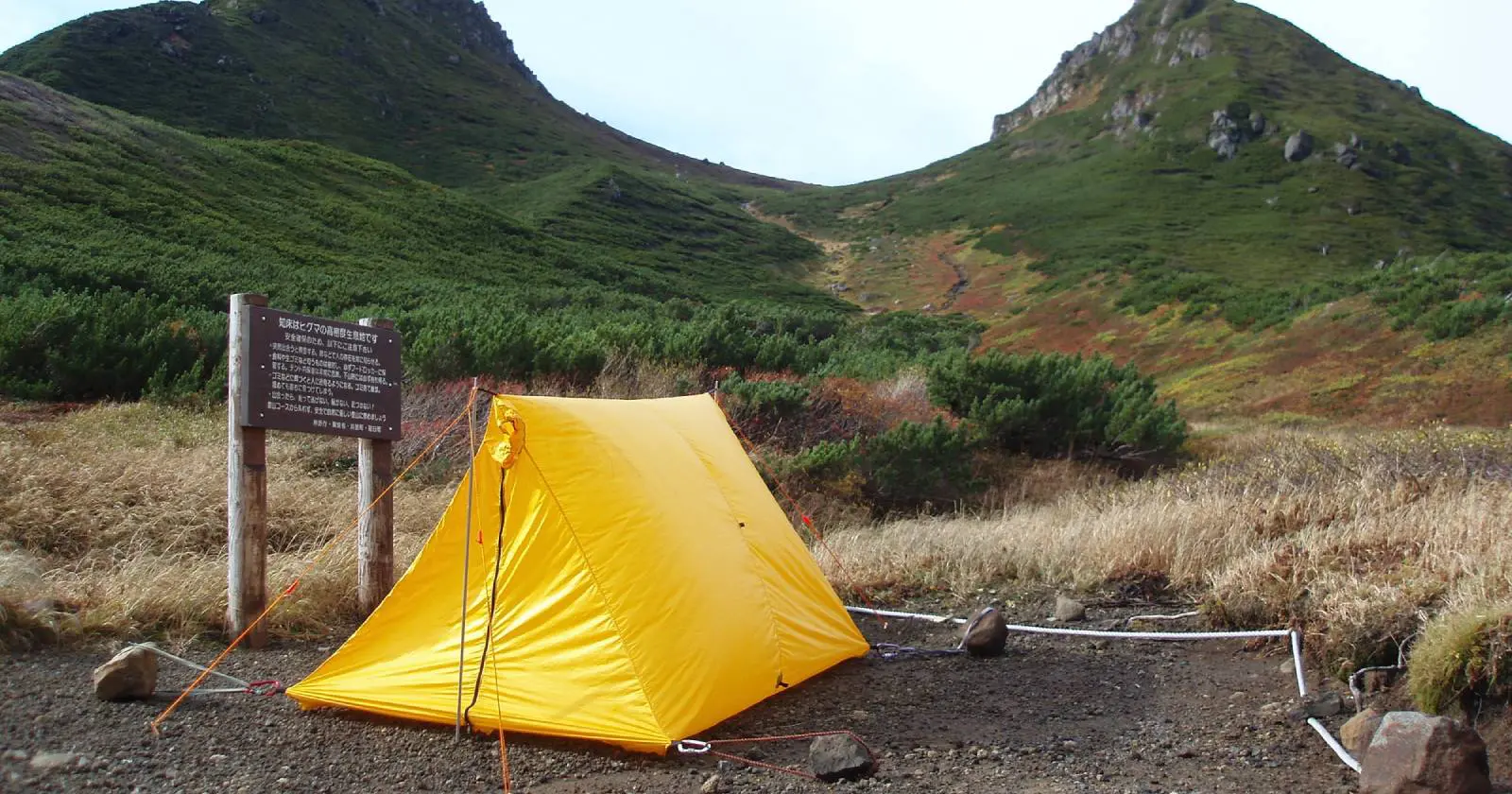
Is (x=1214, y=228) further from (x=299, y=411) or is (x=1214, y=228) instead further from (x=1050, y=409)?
(x=299, y=411)

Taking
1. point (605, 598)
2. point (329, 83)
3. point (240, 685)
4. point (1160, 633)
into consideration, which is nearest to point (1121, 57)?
point (329, 83)

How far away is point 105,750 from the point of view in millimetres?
4672

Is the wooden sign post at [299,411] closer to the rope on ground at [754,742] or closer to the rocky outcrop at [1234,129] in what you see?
the rope on ground at [754,742]

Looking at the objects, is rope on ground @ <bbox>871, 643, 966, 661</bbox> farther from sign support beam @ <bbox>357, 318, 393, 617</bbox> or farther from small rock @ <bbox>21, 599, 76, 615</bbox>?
small rock @ <bbox>21, 599, 76, 615</bbox>

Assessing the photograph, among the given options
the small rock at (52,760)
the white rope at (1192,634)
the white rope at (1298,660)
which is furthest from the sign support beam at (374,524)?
the white rope at (1298,660)

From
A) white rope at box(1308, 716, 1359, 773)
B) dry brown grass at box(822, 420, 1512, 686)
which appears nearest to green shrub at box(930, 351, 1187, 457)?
dry brown grass at box(822, 420, 1512, 686)

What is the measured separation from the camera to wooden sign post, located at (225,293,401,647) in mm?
6219

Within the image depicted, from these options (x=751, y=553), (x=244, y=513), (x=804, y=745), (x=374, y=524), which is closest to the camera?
(x=804, y=745)

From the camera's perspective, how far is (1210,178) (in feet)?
230

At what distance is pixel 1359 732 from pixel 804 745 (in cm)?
230

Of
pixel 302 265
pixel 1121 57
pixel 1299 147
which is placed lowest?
pixel 302 265

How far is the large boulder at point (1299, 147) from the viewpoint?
68.0 m

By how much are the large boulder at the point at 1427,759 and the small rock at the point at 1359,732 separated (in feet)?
1.76

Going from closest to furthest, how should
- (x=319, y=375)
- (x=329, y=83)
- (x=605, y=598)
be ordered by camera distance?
1. (x=605, y=598)
2. (x=319, y=375)
3. (x=329, y=83)
